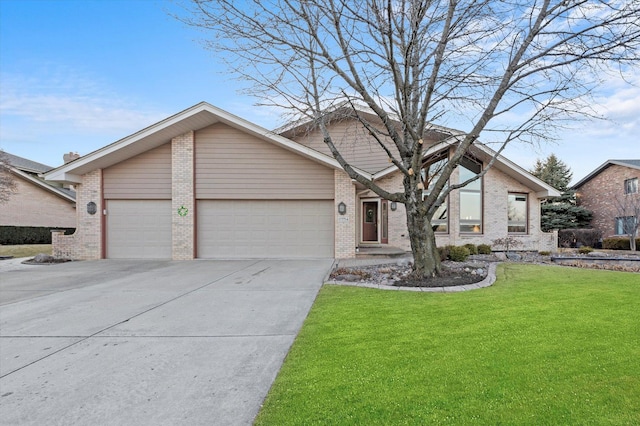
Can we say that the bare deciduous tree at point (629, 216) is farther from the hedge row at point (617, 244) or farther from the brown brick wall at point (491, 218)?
the brown brick wall at point (491, 218)

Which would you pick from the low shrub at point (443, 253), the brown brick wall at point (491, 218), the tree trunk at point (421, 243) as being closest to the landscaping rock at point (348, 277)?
the tree trunk at point (421, 243)

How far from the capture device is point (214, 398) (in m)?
2.79

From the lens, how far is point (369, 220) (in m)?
16.6

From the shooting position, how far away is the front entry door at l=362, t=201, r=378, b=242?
53.9ft

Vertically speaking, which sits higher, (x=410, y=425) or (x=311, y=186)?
(x=311, y=186)

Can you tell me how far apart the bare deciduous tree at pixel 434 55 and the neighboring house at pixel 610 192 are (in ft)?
63.9

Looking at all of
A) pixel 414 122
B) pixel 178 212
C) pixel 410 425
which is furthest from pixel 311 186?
pixel 410 425

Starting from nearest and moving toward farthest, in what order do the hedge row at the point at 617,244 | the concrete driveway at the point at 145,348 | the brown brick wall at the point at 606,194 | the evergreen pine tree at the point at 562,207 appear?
the concrete driveway at the point at 145,348
the hedge row at the point at 617,244
the brown brick wall at the point at 606,194
the evergreen pine tree at the point at 562,207

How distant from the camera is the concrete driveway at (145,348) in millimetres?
2688

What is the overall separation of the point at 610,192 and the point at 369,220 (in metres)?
19.7

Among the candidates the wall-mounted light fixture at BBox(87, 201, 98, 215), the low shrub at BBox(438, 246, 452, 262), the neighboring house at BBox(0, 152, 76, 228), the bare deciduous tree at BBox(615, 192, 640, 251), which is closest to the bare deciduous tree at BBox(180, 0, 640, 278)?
the low shrub at BBox(438, 246, 452, 262)

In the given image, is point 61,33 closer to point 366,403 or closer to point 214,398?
point 214,398

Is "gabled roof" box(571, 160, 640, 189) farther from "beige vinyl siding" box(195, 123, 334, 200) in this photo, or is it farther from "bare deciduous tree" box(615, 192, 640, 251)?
"beige vinyl siding" box(195, 123, 334, 200)

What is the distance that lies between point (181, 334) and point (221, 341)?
65cm
